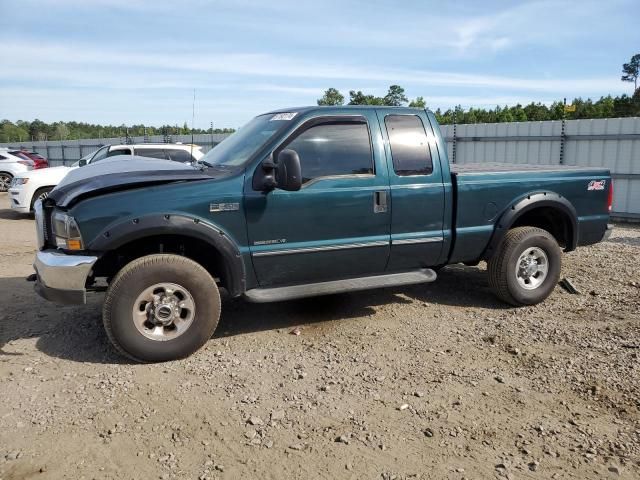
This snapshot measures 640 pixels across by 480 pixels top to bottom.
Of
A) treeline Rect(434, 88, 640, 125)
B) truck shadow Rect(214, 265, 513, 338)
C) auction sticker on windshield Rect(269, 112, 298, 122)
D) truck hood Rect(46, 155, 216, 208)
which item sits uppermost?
treeline Rect(434, 88, 640, 125)

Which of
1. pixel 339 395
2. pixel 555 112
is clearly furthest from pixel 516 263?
pixel 555 112

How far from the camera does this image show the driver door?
443 centimetres

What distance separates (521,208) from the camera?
5434 mm

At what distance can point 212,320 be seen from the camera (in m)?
4.30

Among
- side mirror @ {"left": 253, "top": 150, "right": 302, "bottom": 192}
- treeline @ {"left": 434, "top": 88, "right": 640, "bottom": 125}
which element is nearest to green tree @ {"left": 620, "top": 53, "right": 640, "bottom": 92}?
treeline @ {"left": 434, "top": 88, "right": 640, "bottom": 125}

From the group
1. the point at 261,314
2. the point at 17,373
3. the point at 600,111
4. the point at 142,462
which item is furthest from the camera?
the point at 600,111

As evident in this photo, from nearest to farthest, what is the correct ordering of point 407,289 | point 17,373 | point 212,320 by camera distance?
point 17,373, point 212,320, point 407,289

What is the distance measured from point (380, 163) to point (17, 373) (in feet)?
10.8

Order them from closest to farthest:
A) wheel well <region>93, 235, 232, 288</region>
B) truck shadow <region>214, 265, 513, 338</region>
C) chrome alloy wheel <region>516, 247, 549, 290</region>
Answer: wheel well <region>93, 235, 232, 288</region> → truck shadow <region>214, 265, 513, 338</region> → chrome alloy wheel <region>516, 247, 549, 290</region>

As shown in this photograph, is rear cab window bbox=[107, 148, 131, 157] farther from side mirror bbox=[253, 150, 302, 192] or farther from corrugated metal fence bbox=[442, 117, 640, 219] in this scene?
side mirror bbox=[253, 150, 302, 192]

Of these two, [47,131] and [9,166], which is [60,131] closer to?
[47,131]

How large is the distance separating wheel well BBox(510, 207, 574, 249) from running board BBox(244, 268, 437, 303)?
1.43m

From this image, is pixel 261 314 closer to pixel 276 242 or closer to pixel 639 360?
pixel 276 242

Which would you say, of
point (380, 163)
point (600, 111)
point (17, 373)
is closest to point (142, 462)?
point (17, 373)
